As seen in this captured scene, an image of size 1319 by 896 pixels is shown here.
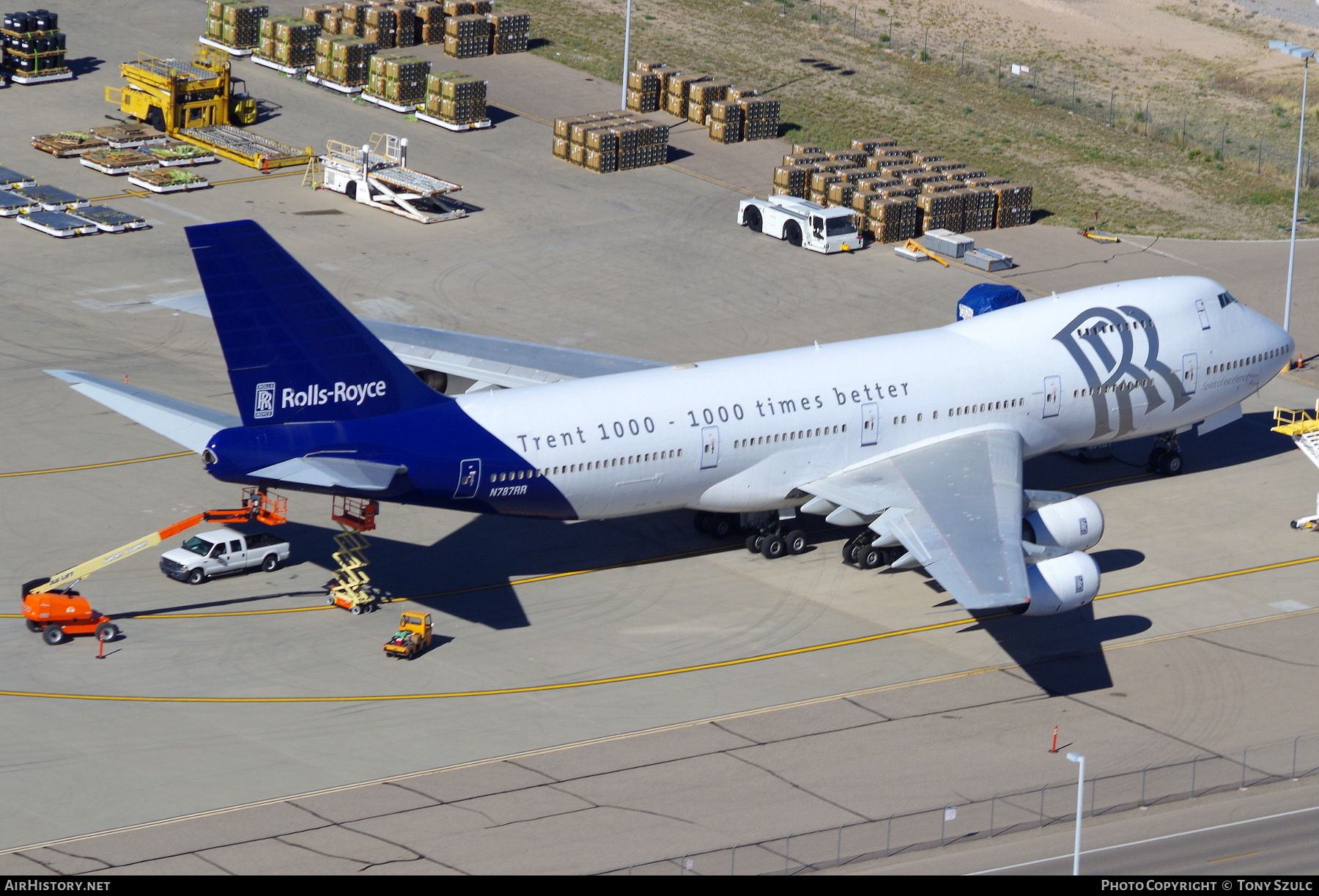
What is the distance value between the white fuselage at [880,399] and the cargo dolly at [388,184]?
1395 inches

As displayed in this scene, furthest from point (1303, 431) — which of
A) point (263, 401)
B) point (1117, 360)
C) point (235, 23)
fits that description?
point (235, 23)

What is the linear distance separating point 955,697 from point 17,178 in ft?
192

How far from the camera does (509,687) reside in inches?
1815

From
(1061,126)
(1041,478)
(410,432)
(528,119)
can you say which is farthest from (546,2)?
(410,432)

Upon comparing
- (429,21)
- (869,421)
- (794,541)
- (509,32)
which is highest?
(429,21)

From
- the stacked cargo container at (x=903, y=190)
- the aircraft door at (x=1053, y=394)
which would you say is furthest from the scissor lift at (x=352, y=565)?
the stacked cargo container at (x=903, y=190)

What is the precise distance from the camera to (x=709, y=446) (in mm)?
51562

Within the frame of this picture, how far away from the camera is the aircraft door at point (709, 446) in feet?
169

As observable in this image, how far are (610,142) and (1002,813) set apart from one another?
5927 cm

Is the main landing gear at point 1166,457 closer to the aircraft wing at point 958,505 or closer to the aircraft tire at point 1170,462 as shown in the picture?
the aircraft tire at point 1170,462

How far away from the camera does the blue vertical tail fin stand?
43375 millimetres

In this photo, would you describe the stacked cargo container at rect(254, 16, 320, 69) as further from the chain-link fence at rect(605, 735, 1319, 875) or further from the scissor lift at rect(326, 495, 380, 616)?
the chain-link fence at rect(605, 735, 1319, 875)

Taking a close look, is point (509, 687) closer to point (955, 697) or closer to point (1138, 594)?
point (955, 697)

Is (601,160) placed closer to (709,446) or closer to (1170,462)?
(1170,462)
